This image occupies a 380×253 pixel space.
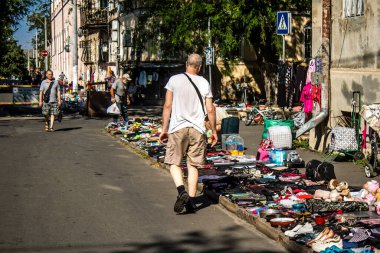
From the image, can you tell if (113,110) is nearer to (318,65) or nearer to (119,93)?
(119,93)

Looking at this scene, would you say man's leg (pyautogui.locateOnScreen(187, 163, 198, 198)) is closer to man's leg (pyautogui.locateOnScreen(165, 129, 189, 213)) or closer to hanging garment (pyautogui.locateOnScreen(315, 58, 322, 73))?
man's leg (pyautogui.locateOnScreen(165, 129, 189, 213))

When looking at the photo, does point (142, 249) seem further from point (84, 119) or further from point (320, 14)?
point (84, 119)

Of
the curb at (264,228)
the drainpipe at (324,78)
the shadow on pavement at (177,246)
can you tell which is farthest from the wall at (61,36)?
the shadow on pavement at (177,246)

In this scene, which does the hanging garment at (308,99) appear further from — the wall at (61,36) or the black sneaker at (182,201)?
the wall at (61,36)

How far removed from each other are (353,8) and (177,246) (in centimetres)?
890

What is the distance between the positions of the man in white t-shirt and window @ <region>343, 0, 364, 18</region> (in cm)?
619

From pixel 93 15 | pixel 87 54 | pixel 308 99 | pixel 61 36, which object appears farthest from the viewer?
pixel 61 36

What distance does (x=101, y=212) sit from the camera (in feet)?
29.9

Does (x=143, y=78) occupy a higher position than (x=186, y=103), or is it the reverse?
(x=143, y=78)

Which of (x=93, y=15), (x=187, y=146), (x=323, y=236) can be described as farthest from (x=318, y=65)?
(x=93, y=15)

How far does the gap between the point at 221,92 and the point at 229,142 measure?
24.7m

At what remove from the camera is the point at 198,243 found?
740 centimetres

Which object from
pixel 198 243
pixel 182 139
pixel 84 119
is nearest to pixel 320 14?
pixel 182 139

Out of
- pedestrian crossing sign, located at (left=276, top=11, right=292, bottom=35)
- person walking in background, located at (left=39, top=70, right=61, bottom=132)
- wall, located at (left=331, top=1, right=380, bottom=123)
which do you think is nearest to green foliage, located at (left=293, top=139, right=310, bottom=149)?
wall, located at (left=331, top=1, right=380, bottom=123)
